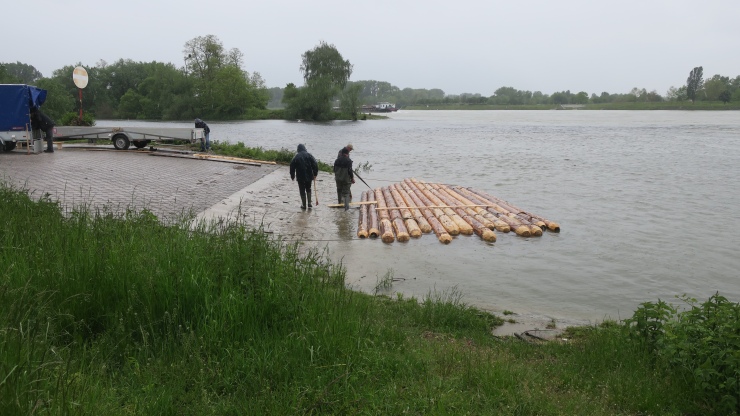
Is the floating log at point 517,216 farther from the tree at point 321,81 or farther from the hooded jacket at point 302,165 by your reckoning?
the tree at point 321,81

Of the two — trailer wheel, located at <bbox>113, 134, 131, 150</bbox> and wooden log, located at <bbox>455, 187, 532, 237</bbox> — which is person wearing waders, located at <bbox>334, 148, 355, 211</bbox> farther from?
trailer wheel, located at <bbox>113, 134, 131, 150</bbox>

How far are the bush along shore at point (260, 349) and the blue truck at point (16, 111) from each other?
670 inches

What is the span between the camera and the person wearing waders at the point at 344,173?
15.3m

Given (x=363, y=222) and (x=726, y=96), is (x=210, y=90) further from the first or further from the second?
(x=726, y=96)

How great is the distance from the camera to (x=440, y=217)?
14.8 metres

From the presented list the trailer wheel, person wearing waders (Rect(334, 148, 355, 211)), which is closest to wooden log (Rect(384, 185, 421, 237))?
person wearing waders (Rect(334, 148, 355, 211))

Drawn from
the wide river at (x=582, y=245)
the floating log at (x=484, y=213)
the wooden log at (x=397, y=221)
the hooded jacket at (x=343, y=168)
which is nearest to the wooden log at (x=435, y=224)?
the wide river at (x=582, y=245)

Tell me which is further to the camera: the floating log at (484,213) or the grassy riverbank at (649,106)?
the grassy riverbank at (649,106)

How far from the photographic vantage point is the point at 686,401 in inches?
179

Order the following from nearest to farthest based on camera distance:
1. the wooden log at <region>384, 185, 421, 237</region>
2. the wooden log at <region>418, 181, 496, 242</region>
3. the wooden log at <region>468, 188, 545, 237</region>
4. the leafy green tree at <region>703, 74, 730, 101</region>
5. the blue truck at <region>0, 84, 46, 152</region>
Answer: the wooden log at <region>418, 181, 496, 242</region>
the wooden log at <region>384, 185, 421, 237</region>
the wooden log at <region>468, 188, 545, 237</region>
the blue truck at <region>0, 84, 46, 152</region>
the leafy green tree at <region>703, 74, 730, 101</region>

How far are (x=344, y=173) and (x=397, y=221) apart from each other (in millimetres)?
2372

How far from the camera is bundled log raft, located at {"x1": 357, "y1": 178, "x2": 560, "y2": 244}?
13.2m

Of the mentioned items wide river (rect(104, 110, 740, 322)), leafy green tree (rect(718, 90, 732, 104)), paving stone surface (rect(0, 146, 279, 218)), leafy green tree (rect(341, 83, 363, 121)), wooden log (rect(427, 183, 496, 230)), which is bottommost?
wide river (rect(104, 110, 740, 322))

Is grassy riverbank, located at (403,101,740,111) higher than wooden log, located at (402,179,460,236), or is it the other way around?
grassy riverbank, located at (403,101,740,111)
